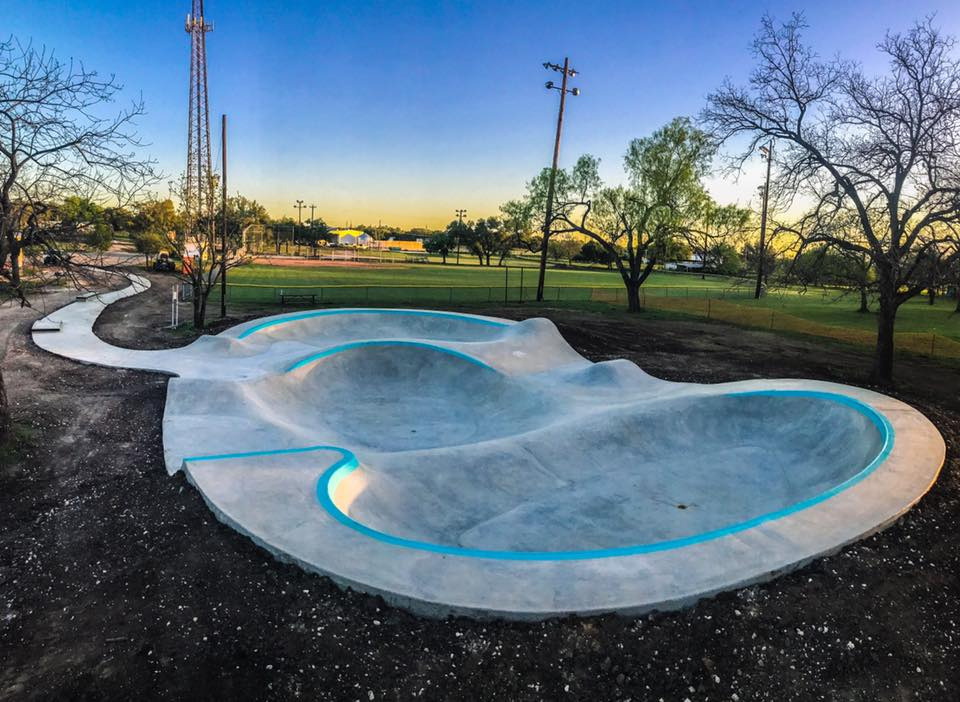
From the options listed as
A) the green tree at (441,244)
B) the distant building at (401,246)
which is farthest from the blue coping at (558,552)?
the distant building at (401,246)

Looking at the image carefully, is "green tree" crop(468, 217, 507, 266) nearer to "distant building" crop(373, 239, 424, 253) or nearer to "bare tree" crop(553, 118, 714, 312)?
"distant building" crop(373, 239, 424, 253)

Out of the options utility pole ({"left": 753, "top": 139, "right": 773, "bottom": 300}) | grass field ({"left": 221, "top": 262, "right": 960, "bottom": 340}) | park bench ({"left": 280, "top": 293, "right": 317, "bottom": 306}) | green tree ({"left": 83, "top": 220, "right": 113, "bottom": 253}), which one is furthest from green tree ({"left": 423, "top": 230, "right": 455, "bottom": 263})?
green tree ({"left": 83, "top": 220, "right": 113, "bottom": 253})

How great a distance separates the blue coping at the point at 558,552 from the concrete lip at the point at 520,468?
35 millimetres

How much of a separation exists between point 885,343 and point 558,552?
48.1 feet

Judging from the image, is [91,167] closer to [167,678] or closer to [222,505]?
[222,505]

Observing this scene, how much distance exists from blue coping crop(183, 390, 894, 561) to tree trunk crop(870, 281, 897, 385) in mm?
5759

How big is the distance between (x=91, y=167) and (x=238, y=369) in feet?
23.6

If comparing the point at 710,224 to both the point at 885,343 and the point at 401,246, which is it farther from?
the point at 401,246

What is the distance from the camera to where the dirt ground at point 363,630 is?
4.63m

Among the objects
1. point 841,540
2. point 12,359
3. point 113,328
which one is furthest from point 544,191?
point 841,540

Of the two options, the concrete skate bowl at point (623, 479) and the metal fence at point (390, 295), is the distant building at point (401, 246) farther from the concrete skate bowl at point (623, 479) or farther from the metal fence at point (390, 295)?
the concrete skate bowl at point (623, 479)

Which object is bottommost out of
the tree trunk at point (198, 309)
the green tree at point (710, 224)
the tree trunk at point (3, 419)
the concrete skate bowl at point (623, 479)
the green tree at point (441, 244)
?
the concrete skate bowl at point (623, 479)

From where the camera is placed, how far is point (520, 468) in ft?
32.7

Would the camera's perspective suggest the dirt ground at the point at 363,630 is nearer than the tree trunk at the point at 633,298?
Yes
